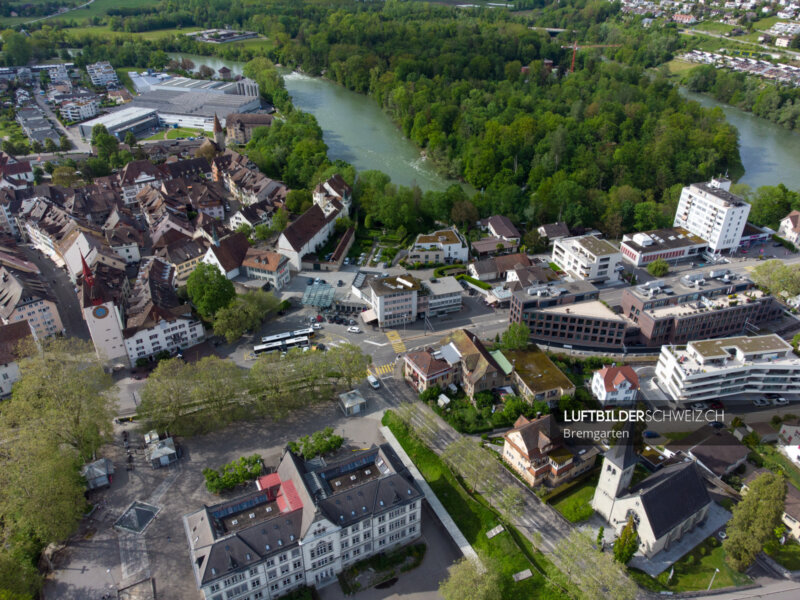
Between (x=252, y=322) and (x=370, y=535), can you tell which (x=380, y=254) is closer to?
(x=252, y=322)

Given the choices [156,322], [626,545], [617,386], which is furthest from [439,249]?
[626,545]

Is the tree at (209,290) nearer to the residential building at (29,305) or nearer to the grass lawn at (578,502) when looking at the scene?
the residential building at (29,305)

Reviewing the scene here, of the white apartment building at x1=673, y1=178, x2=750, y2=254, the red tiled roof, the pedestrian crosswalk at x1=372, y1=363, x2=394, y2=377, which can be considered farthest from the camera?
the white apartment building at x1=673, y1=178, x2=750, y2=254

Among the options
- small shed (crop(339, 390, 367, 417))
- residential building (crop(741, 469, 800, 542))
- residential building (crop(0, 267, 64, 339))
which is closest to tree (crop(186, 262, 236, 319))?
residential building (crop(0, 267, 64, 339))

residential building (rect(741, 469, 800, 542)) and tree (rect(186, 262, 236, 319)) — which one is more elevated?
tree (rect(186, 262, 236, 319))

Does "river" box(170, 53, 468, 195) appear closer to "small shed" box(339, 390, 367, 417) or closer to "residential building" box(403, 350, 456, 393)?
"residential building" box(403, 350, 456, 393)

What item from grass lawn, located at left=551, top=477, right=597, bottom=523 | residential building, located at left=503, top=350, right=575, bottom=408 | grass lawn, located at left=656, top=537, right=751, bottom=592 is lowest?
grass lawn, located at left=656, top=537, right=751, bottom=592

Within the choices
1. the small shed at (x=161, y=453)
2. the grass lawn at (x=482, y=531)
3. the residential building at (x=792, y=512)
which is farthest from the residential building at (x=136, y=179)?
the residential building at (x=792, y=512)
